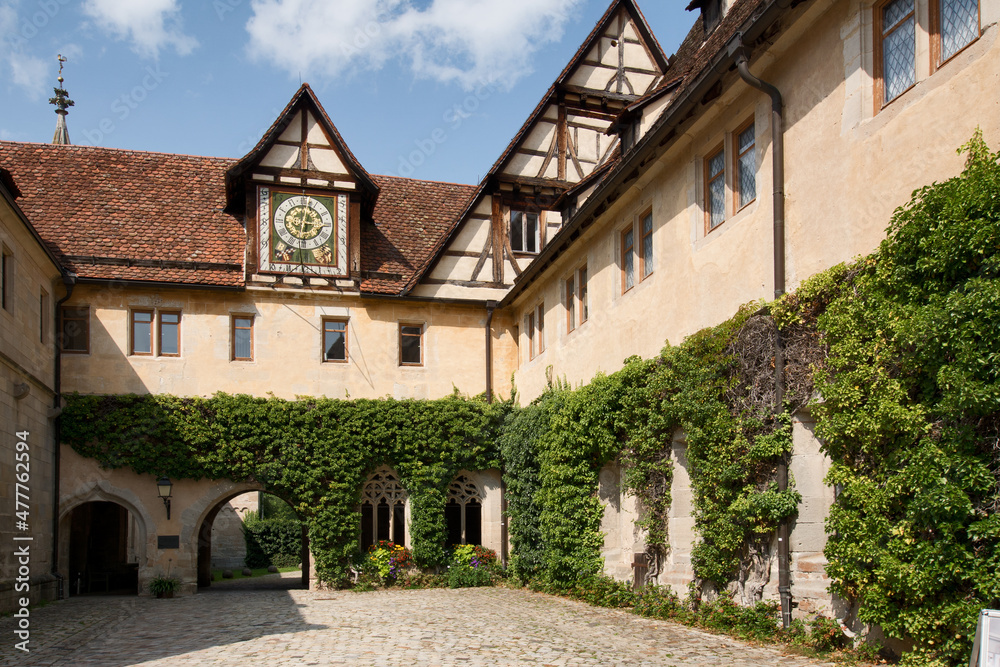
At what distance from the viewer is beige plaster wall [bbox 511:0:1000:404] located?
763cm

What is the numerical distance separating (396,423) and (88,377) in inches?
253

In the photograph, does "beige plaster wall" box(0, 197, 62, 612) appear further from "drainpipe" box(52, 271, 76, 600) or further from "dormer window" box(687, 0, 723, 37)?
"dormer window" box(687, 0, 723, 37)

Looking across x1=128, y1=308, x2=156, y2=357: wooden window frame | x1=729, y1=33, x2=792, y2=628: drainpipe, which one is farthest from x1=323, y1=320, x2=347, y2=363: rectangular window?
x1=729, y1=33, x2=792, y2=628: drainpipe

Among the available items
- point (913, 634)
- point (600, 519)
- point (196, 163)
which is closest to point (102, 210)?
point (196, 163)

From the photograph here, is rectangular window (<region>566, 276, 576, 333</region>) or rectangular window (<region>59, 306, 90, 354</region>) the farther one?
rectangular window (<region>59, 306, 90, 354</region>)

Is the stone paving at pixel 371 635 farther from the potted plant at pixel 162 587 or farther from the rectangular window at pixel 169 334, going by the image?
the rectangular window at pixel 169 334

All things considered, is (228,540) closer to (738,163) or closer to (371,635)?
(371,635)

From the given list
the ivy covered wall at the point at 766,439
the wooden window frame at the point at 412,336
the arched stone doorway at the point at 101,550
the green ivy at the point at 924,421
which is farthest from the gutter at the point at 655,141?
the arched stone doorway at the point at 101,550

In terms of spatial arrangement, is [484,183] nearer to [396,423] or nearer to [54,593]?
[396,423]

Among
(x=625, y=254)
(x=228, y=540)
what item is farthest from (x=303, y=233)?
(x=228, y=540)

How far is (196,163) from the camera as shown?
2270 centimetres

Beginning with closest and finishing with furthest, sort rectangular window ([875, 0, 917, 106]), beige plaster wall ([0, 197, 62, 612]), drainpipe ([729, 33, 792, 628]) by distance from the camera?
rectangular window ([875, 0, 917, 106])
drainpipe ([729, 33, 792, 628])
beige plaster wall ([0, 197, 62, 612])

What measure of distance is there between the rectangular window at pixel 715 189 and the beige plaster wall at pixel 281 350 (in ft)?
32.6

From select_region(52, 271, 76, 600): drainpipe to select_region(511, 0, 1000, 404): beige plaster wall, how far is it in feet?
35.9
